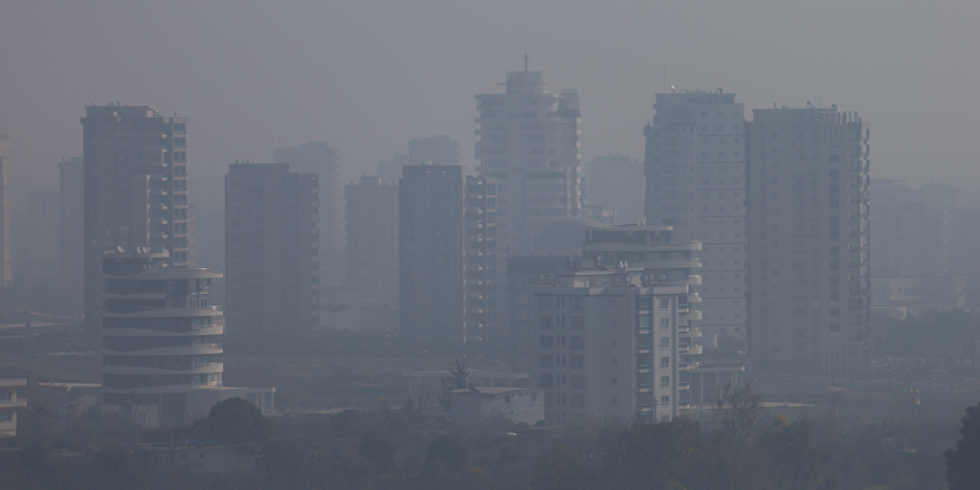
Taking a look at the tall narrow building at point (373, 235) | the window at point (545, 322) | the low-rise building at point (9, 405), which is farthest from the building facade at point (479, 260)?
the low-rise building at point (9, 405)

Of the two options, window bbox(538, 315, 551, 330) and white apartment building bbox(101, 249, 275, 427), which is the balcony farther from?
window bbox(538, 315, 551, 330)

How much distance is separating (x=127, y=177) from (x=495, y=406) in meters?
38.4

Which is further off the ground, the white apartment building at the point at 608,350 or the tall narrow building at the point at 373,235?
the tall narrow building at the point at 373,235

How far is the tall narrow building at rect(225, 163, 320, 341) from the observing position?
10400cm

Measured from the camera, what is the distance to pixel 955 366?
8838cm

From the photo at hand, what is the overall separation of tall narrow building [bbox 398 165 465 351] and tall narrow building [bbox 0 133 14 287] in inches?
2014

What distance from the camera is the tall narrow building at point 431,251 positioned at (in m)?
102

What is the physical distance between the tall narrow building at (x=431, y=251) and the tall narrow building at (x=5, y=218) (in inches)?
2014

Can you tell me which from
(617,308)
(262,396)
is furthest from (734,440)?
(262,396)

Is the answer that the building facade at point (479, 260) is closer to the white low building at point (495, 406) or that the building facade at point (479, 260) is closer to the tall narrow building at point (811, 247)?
the tall narrow building at point (811, 247)

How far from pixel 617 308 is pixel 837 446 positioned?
Result: 1002cm

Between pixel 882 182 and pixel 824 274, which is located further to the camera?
pixel 882 182

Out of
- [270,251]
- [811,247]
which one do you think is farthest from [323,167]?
[811,247]

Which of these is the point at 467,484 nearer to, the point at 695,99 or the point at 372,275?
the point at 695,99
